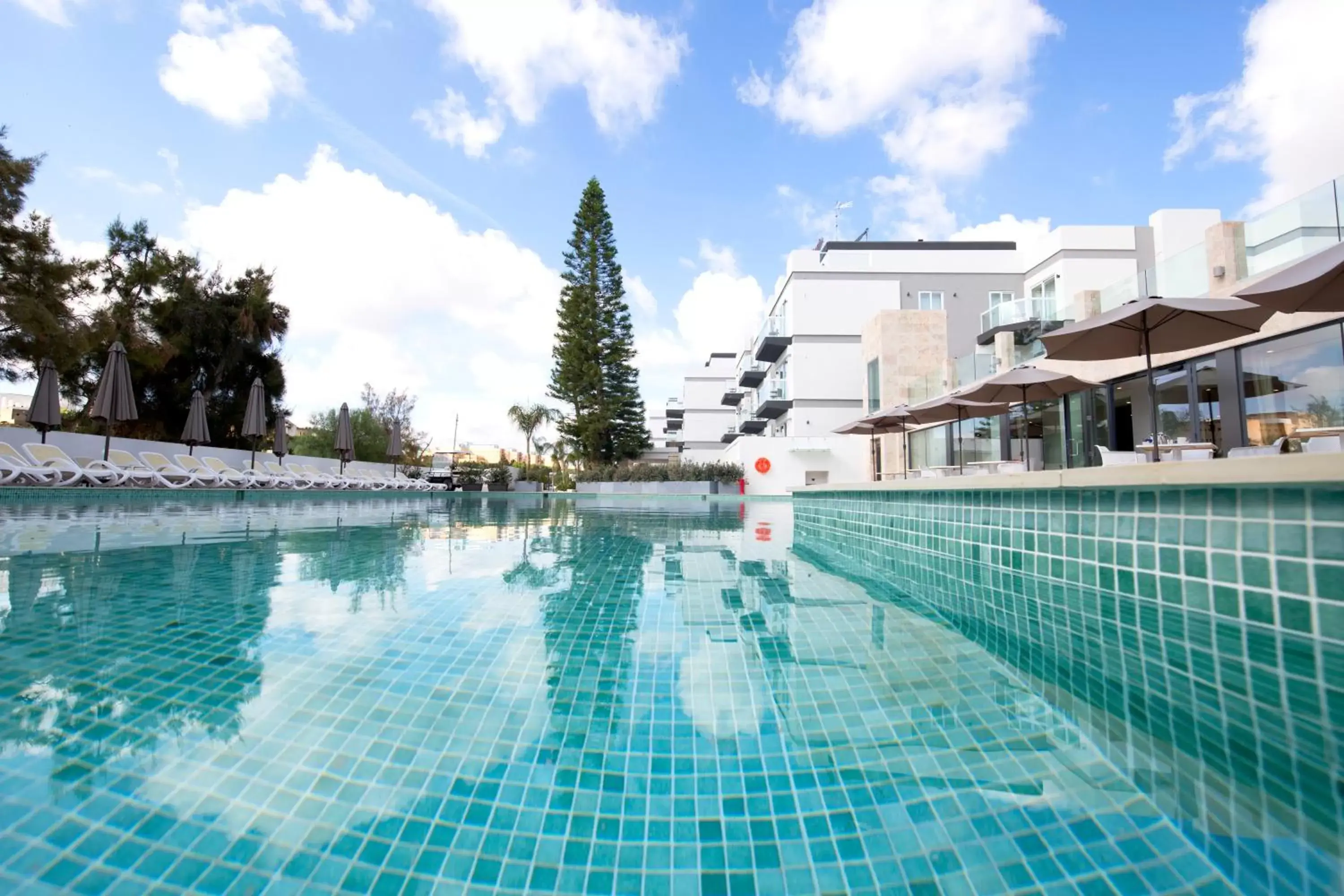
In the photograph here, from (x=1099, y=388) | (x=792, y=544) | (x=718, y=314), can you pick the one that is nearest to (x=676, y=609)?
(x=792, y=544)

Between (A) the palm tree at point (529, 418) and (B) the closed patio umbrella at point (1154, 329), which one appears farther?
(A) the palm tree at point (529, 418)

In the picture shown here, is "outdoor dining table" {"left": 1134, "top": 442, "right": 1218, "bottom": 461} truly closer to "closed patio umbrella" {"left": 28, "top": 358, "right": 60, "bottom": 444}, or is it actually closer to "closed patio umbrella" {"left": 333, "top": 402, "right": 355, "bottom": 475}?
"closed patio umbrella" {"left": 28, "top": 358, "right": 60, "bottom": 444}

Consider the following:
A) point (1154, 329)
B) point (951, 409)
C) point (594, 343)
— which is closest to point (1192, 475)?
point (1154, 329)

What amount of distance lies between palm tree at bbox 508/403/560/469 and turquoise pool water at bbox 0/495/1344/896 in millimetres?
33915

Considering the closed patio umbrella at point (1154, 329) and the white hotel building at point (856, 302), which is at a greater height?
the white hotel building at point (856, 302)

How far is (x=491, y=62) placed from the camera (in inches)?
545

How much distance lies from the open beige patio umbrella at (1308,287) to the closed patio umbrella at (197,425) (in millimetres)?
16627

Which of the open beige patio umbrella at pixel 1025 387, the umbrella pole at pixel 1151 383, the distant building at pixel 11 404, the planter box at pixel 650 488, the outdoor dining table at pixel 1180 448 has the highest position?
the distant building at pixel 11 404

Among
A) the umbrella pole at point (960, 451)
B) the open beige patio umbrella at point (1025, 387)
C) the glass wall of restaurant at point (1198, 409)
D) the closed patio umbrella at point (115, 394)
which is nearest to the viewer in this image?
the glass wall of restaurant at point (1198, 409)

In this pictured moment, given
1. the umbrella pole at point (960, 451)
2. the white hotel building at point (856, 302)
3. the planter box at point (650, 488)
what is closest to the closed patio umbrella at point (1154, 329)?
the umbrella pole at point (960, 451)

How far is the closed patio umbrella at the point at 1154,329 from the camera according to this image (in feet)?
16.3

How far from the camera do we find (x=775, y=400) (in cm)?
2375

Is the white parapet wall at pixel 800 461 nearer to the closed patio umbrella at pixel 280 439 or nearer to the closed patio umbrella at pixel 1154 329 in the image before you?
the closed patio umbrella at pixel 280 439

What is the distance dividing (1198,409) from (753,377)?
22.0 m
